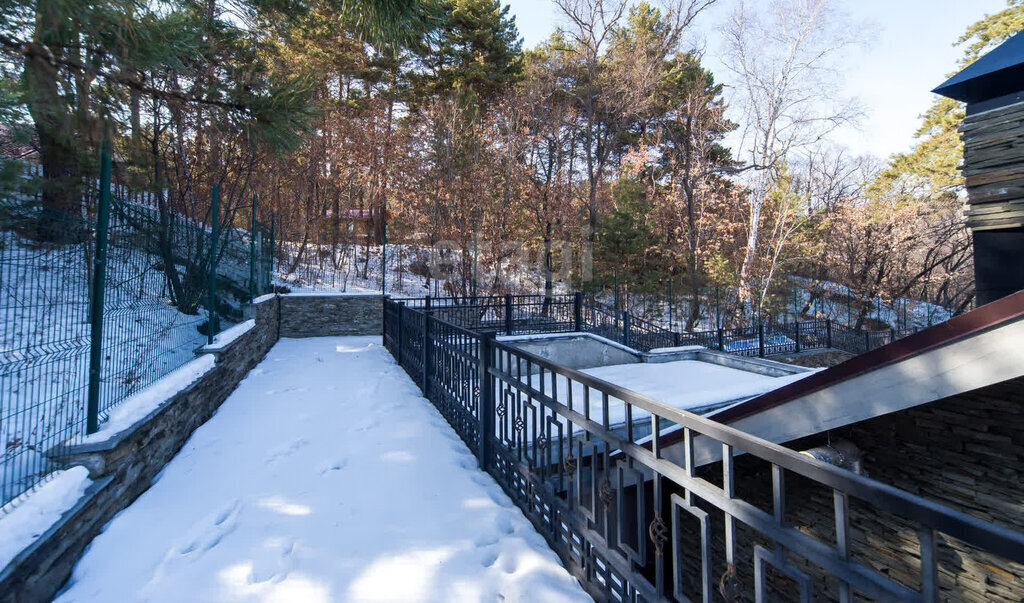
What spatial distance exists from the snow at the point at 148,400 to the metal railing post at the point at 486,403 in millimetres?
2163

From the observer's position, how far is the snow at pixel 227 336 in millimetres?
4664

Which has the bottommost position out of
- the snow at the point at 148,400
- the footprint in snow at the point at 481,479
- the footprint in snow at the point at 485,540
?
the footprint in snow at the point at 485,540

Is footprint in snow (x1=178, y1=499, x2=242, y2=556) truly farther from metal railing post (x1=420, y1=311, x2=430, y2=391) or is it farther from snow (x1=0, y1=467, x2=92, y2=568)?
metal railing post (x1=420, y1=311, x2=430, y2=391)

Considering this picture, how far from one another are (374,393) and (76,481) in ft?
9.97

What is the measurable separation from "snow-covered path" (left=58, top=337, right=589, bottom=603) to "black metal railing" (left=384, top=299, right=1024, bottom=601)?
0.26m

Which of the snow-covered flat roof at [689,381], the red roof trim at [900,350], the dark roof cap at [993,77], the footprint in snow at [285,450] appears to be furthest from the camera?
the snow-covered flat roof at [689,381]

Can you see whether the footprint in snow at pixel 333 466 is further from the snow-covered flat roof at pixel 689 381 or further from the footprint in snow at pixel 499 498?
the snow-covered flat roof at pixel 689 381

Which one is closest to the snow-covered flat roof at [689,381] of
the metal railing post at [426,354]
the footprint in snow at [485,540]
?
the metal railing post at [426,354]

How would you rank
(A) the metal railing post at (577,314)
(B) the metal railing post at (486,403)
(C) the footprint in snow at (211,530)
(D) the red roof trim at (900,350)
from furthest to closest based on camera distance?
(A) the metal railing post at (577,314)
(B) the metal railing post at (486,403)
(C) the footprint in snow at (211,530)
(D) the red roof trim at (900,350)

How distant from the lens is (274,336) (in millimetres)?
9648

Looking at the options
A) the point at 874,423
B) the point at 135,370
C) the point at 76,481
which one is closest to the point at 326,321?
the point at 135,370

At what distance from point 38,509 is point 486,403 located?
2.26 m

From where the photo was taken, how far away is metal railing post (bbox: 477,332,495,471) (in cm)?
308

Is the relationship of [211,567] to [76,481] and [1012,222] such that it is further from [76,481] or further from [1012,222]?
[1012,222]
